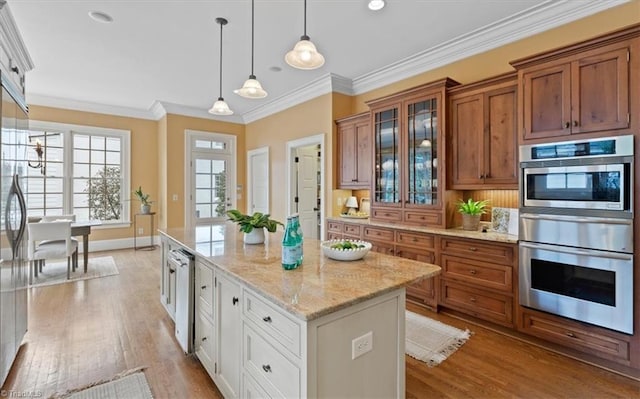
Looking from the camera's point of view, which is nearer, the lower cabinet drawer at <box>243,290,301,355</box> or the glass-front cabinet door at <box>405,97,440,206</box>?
the lower cabinet drawer at <box>243,290,301,355</box>

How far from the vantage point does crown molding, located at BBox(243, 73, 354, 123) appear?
4789 millimetres

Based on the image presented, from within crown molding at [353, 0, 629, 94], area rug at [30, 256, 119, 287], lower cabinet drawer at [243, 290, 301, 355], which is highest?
crown molding at [353, 0, 629, 94]

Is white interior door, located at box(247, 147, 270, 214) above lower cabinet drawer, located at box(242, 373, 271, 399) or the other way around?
above

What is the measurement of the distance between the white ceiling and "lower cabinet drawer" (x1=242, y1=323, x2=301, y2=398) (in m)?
2.85

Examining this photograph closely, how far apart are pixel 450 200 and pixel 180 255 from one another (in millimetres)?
2800

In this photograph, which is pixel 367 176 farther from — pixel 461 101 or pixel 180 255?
pixel 180 255

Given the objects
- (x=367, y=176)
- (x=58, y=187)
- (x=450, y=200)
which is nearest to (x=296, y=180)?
(x=367, y=176)

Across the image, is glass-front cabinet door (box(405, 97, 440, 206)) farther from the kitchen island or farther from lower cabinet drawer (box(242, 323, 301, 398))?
lower cabinet drawer (box(242, 323, 301, 398))

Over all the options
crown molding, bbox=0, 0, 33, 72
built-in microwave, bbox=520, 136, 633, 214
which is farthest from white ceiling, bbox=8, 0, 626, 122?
built-in microwave, bbox=520, 136, 633, 214

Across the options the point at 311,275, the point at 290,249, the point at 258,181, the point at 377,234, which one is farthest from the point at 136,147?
the point at 311,275

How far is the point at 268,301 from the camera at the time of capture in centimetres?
147

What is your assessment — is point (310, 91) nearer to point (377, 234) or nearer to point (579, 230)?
point (377, 234)

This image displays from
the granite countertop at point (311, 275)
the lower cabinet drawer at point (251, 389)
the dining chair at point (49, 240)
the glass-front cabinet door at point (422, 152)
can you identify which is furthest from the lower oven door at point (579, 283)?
the dining chair at point (49, 240)

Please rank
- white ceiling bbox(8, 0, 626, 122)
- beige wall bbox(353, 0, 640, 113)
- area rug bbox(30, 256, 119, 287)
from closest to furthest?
beige wall bbox(353, 0, 640, 113), white ceiling bbox(8, 0, 626, 122), area rug bbox(30, 256, 119, 287)
